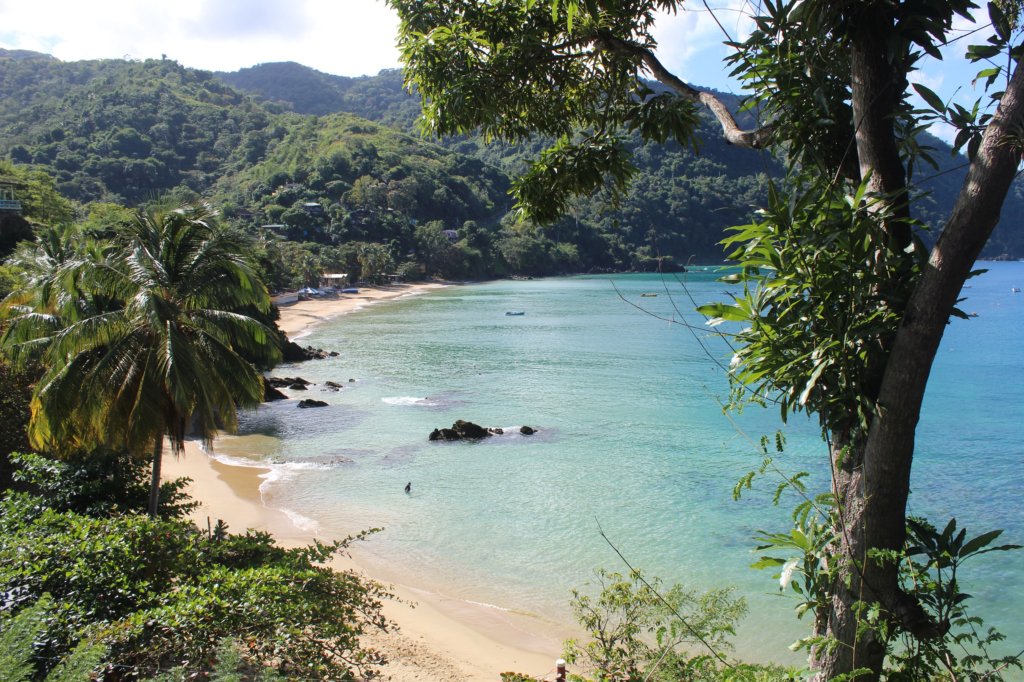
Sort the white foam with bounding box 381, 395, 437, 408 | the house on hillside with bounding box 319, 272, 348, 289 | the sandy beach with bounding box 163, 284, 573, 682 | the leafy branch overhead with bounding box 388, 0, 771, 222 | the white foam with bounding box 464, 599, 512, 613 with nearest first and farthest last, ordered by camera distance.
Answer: the leafy branch overhead with bounding box 388, 0, 771, 222, the sandy beach with bounding box 163, 284, 573, 682, the white foam with bounding box 464, 599, 512, 613, the white foam with bounding box 381, 395, 437, 408, the house on hillside with bounding box 319, 272, 348, 289

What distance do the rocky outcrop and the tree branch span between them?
18.3 metres

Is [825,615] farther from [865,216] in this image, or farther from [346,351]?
[346,351]

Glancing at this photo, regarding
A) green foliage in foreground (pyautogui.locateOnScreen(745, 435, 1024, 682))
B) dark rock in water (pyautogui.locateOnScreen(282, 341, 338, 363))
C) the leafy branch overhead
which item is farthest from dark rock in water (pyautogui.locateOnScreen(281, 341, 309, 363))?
green foliage in foreground (pyautogui.locateOnScreen(745, 435, 1024, 682))

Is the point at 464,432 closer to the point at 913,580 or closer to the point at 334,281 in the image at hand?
the point at 913,580

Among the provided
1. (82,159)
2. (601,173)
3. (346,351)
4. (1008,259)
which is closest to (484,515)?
(601,173)

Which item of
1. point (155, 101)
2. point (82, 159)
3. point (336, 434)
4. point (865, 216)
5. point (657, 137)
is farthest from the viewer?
point (155, 101)

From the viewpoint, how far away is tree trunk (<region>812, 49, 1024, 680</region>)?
7.32ft

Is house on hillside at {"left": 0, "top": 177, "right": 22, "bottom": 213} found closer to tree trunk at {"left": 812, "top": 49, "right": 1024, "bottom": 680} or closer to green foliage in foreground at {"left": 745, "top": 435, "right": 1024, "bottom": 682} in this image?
green foliage in foreground at {"left": 745, "top": 435, "right": 1024, "bottom": 682}

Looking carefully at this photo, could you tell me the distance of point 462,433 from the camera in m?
21.4

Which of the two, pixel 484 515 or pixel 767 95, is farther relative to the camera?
pixel 484 515

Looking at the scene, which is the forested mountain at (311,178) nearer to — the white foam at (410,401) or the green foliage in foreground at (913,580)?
the white foam at (410,401)

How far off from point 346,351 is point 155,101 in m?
110

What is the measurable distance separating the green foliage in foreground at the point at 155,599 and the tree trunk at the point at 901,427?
3.12m

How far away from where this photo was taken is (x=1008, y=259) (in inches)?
5335
